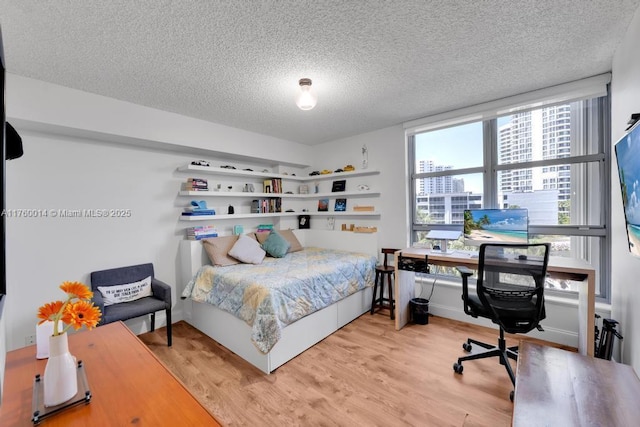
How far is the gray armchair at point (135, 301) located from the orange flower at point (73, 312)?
5.81 ft

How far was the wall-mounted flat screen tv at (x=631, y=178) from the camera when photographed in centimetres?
136

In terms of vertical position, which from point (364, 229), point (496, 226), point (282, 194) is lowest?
point (364, 229)

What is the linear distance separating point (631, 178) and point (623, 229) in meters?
0.79

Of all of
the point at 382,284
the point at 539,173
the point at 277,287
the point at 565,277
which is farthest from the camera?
the point at 382,284

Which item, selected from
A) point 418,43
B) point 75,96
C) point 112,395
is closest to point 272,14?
point 418,43

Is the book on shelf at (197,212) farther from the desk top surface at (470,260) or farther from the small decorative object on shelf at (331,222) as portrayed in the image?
the desk top surface at (470,260)

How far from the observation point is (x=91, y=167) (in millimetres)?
2711

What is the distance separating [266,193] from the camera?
13.3ft

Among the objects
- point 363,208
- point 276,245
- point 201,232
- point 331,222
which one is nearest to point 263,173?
point 276,245

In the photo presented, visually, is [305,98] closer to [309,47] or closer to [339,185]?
[309,47]

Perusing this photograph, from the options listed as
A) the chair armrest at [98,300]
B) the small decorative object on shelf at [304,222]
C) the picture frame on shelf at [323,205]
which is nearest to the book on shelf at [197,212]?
the chair armrest at [98,300]

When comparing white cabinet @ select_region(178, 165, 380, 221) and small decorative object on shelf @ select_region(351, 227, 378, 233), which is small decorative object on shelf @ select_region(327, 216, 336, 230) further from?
small decorative object on shelf @ select_region(351, 227, 378, 233)

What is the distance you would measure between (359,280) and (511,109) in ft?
8.39

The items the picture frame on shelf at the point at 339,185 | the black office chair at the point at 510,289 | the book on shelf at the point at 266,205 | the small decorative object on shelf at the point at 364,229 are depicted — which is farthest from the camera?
the picture frame on shelf at the point at 339,185
